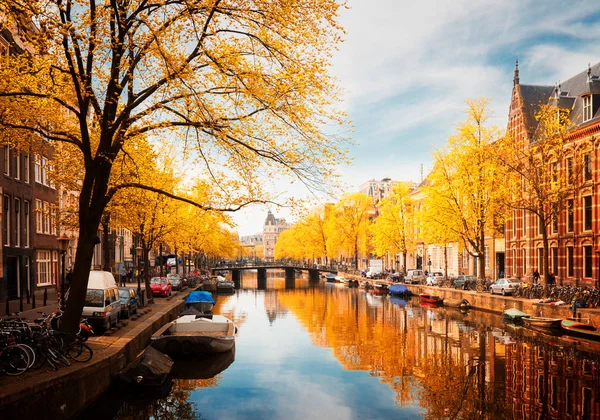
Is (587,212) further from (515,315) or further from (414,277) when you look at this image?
(414,277)

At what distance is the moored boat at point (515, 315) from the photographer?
36628 mm

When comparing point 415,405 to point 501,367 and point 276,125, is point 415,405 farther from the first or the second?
point 276,125

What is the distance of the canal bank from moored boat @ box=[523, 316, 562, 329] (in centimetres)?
2342

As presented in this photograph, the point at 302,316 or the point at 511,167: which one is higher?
the point at 511,167

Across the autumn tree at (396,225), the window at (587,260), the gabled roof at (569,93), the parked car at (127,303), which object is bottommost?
the parked car at (127,303)

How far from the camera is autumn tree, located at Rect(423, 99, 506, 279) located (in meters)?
49.4

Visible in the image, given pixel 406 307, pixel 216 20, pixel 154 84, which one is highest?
pixel 216 20

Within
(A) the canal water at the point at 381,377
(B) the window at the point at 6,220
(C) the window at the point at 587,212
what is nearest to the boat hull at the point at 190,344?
(A) the canal water at the point at 381,377

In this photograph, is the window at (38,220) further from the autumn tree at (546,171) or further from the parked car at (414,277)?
the parked car at (414,277)

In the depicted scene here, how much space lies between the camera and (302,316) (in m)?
44.5

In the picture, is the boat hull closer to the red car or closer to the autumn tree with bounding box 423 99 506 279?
the red car

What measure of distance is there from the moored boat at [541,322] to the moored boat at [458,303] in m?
11.4

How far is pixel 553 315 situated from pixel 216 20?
28.5 m

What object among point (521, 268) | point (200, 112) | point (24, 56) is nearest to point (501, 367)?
point (200, 112)
